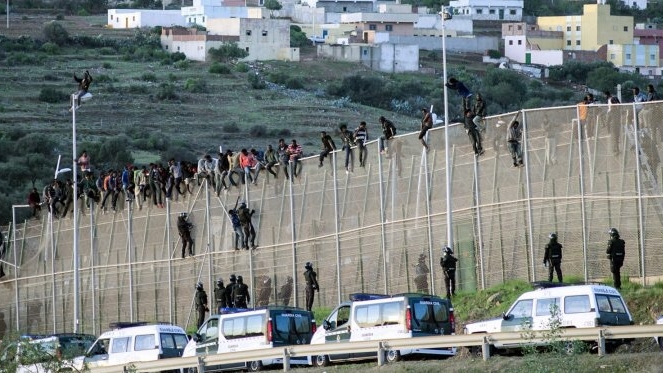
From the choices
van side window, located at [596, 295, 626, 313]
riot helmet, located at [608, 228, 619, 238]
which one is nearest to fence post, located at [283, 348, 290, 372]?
van side window, located at [596, 295, 626, 313]

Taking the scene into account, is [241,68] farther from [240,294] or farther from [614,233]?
[614,233]

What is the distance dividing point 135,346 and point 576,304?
11.0 meters

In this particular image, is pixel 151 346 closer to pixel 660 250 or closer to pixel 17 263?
pixel 660 250

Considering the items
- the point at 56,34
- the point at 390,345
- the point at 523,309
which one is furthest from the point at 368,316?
the point at 56,34

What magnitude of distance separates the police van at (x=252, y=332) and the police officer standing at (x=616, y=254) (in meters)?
6.78

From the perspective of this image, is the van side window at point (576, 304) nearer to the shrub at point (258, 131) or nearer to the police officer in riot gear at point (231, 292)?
the police officer in riot gear at point (231, 292)

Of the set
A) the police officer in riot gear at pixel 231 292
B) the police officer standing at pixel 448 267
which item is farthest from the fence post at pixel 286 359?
the police officer in riot gear at pixel 231 292

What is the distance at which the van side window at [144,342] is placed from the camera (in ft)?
149

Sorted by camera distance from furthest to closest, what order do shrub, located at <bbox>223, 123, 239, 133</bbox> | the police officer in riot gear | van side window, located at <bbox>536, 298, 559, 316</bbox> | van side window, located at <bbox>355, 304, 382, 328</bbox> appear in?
1. shrub, located at <bbox>223, 123, 239, 133</bbox>
2. the police officer in riot gear
3. van side window, located at <bbox>355, 304, 382, 328</bbox>
4. van side window, located at <bbox>536, 298, 559, 316</bbox>

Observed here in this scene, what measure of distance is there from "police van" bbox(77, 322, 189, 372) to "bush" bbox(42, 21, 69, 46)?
150m

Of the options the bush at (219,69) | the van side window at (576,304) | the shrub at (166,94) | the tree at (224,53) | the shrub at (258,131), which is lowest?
the van side window at (576,304)

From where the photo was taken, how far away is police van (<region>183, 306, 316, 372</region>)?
43281 millimetres

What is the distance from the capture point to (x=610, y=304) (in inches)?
1537

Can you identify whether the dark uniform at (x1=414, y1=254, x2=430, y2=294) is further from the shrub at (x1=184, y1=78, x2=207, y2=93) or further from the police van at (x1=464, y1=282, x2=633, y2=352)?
the shrub at (x1=184, y1=78, x2=207, y2=93)
